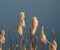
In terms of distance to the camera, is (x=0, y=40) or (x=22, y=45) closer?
(x=0, y=40)

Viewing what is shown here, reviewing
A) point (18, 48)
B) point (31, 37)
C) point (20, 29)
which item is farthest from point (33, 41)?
point (18, 48)

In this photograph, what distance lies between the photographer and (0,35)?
1000 millimetres

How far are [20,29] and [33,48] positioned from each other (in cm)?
18

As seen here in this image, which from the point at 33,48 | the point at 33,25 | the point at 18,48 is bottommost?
the point at 18,48

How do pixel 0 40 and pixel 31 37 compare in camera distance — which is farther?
pixel 0 40

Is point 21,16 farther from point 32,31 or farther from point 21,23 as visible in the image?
point 32,31

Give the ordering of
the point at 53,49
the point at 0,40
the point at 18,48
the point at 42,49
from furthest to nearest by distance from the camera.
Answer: the point at 18,48 → the point at 42,49 → the point at 0,40 → the point at 53,49

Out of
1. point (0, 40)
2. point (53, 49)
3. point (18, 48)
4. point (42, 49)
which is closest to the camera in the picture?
point (53, 49)

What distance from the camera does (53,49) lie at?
0.85 m

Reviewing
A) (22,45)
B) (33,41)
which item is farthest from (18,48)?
(33,41)

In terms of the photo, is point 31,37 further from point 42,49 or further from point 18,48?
point 18,48

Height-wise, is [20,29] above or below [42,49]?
above

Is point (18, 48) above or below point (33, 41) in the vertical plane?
below

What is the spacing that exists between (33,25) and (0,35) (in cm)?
20
